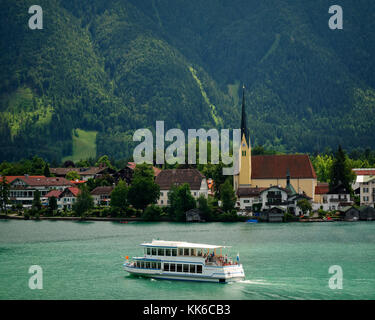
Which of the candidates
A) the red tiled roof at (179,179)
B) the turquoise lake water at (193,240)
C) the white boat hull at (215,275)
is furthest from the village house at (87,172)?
the white boat hull at (215,275)

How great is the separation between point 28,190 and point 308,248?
89740 millimetres

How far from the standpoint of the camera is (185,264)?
178 ft

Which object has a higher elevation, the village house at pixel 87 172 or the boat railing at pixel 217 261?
the village house at pixel 87 172

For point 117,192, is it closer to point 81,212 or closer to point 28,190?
point 81,212

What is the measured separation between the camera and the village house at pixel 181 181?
422ft

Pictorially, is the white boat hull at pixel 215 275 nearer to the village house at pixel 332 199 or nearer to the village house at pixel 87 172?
the village house at pixel 332 199

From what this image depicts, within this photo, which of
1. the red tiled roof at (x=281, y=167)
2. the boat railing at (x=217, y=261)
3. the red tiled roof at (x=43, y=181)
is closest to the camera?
the boat railing at (x=217, y=261)

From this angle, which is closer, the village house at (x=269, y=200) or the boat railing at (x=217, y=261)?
the boat railing at (x=217, y=261)

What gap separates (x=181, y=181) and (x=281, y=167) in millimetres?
18051

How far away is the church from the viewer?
128m

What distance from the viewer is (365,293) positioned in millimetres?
48656

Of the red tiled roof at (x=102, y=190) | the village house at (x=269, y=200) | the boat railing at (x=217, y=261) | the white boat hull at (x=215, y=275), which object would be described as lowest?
the white boat hull at (x=215, y=275)

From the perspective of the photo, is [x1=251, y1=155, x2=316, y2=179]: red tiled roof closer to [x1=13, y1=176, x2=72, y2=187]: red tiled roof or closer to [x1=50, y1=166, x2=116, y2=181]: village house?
[x1=13, y1=176, x2=72, y2=187]: red tiled roof

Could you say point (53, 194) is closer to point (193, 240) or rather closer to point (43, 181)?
point (43, 181)
